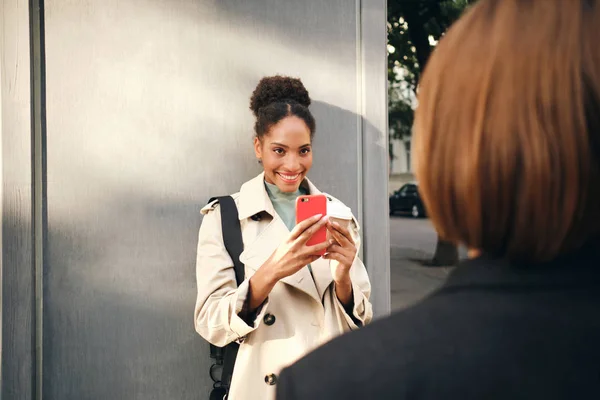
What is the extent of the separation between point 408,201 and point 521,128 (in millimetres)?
24974

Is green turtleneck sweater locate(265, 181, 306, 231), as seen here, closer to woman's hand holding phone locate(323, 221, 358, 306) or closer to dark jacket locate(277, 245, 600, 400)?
woman's hand holding phone locate(323, 221, 358, 306)

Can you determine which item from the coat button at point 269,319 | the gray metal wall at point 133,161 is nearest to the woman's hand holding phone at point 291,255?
the coat button at point 269,319

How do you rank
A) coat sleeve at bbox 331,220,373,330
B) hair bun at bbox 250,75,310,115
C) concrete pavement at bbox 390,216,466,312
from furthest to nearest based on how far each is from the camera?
concrete pavement at bbox 390,216,466,312
hair bun at bbox 250,75,310,115
coat sleeve at bbox 331,220,373,330

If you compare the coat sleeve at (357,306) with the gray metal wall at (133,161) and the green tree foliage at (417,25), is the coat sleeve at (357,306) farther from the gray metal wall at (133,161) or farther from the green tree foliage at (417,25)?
the green tree foliage at (417,25)

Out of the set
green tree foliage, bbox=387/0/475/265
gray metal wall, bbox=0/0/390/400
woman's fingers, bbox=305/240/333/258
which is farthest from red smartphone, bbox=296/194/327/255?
green tree foliage, bbox=387/0/475/265

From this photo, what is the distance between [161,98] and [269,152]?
0.75 metres

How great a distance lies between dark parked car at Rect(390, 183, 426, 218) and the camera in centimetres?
2495

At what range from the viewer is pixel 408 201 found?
25344 mm

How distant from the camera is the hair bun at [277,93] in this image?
99.0 inches

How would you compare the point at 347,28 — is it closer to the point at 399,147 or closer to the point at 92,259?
the point at 92,259

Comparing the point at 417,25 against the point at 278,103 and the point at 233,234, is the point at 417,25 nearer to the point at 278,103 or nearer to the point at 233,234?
the point at 278,103

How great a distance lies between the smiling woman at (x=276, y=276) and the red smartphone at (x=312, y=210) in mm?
29

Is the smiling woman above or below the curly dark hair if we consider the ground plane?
below

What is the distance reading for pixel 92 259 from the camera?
2.73 meters
